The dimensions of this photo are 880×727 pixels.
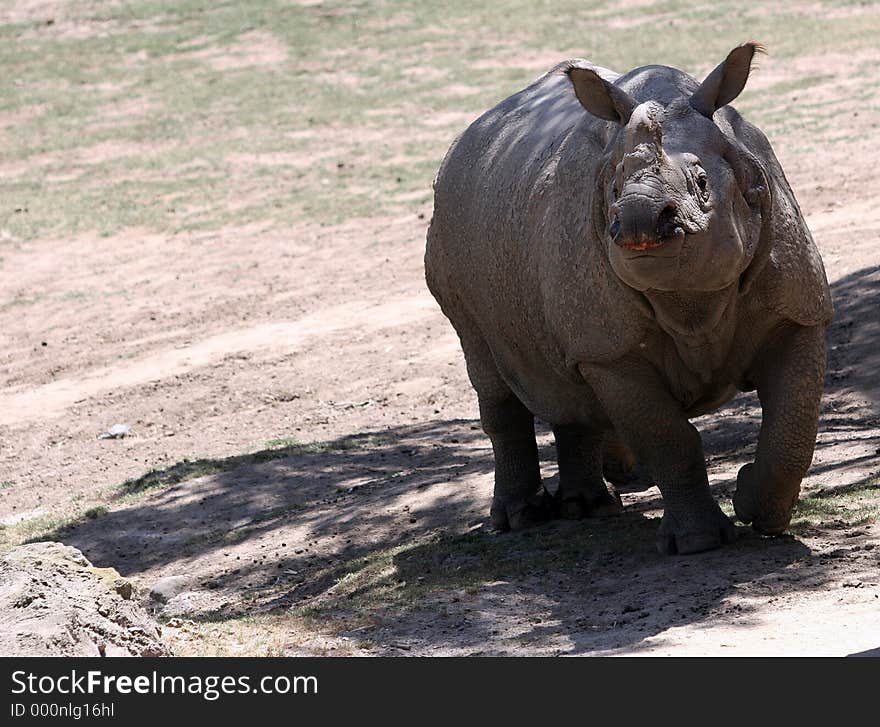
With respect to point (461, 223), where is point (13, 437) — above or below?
below

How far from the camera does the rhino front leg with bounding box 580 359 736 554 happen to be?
24.1 feet

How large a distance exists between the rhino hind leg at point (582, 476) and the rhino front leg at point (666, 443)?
1.21m

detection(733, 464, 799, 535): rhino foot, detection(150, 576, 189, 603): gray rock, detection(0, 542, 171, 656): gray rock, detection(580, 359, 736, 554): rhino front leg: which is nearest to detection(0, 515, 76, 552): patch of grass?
detection(150, 576, 189, 603): gray rock

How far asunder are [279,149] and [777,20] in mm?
9159

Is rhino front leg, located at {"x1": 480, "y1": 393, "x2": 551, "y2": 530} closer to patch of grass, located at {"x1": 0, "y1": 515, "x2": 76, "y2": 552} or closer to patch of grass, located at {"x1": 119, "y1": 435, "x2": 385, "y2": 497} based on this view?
patch of grass, located at {"x1": 119, "y1": 435, "x2": 385, "y2": 497}

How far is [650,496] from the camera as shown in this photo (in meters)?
9.19

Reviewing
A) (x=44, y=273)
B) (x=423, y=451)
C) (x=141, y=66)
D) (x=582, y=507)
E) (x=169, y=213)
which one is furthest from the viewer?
(x=141, y=66)

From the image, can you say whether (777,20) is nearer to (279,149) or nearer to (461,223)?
(279,149)

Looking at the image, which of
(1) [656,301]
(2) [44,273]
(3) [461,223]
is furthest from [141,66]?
(1) [656,301]

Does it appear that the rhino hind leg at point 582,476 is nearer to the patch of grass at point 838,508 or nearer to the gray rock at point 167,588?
the patch of grass at point 838,508

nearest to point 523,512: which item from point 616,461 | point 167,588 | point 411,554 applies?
point 411,554

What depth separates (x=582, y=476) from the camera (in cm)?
874

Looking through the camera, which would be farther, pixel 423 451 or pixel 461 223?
pixel 423 451

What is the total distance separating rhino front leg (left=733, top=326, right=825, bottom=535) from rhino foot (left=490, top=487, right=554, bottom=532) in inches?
66.1
